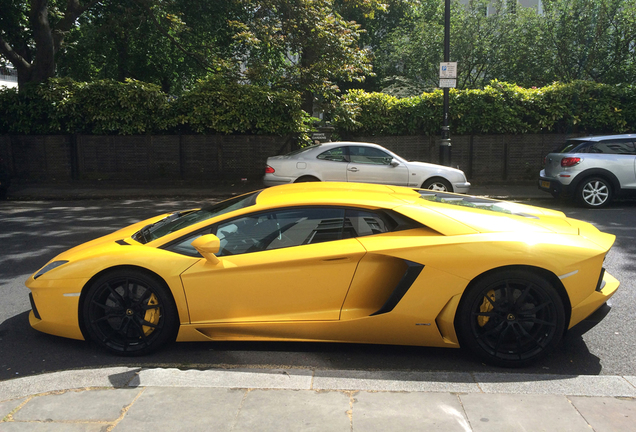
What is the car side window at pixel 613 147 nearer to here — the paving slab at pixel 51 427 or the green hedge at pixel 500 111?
the green hedge at pixel 500 111

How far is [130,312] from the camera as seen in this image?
388 cm

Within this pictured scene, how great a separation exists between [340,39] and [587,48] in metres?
9.87

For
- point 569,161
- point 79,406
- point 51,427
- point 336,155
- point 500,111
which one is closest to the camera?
point 51,427

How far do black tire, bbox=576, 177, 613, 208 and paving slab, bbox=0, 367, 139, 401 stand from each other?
10371 millimetres

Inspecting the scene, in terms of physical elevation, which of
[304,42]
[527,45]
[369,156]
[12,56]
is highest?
[527,45]

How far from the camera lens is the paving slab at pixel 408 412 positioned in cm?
273

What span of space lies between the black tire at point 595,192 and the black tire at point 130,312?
32.7 ft

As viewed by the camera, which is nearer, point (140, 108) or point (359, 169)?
point (359, 169)

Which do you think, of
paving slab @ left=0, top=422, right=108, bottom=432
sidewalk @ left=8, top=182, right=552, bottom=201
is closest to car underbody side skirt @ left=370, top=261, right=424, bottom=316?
paving slab @ left=0, top=422, right=108, bottom=432

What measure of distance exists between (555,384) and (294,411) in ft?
5.66

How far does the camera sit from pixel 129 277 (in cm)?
385

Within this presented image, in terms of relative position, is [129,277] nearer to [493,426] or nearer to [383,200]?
[383,200]

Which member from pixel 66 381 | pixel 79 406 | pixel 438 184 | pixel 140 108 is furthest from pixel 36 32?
pixel 79 406

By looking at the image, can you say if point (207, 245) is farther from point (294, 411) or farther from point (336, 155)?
point (336, 155)
